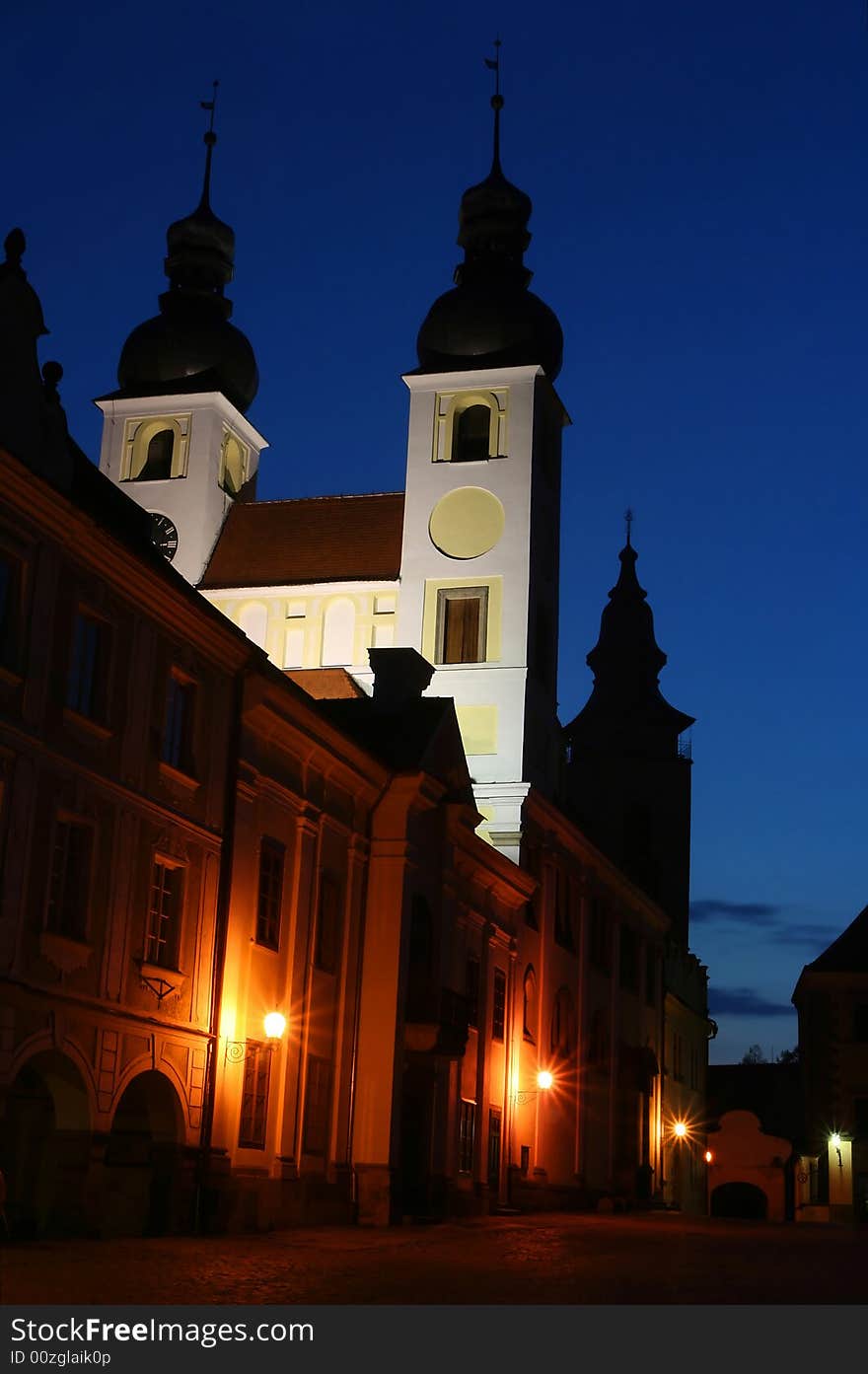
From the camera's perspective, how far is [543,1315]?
13.9 metres

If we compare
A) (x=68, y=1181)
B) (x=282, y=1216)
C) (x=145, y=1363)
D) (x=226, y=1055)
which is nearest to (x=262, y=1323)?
(x=145, y=1363)

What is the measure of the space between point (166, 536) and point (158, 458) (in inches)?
124

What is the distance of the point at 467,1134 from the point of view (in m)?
38.3

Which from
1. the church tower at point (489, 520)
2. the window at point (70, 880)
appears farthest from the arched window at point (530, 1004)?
the window at point (70, 880)

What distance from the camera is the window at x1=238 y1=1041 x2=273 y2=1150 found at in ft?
87.2

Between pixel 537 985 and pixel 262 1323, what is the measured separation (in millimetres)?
33523

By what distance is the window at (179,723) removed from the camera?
24906 millimetres

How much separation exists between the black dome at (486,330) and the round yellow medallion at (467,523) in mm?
3820

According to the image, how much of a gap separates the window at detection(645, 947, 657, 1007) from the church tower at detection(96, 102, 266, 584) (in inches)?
784

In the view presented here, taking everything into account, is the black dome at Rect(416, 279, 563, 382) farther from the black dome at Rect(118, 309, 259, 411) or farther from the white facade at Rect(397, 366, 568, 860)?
the black dome at Rect(118, 309, 259, 411)

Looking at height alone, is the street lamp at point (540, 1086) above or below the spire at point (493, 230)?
below

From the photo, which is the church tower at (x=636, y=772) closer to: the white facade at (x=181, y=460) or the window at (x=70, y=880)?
the white facade at (x=181, y=460)

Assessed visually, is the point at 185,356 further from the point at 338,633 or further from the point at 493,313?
the point at 338,633

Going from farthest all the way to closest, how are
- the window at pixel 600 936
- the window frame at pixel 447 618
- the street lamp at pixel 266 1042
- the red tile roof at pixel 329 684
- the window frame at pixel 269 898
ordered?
the window at pixel 600 936 → the window frame at pixel 447 618 → the red tile roof at pixel 329 684 → the window frame at pixel 269 898 → the street lamp at pixel 266 1042
